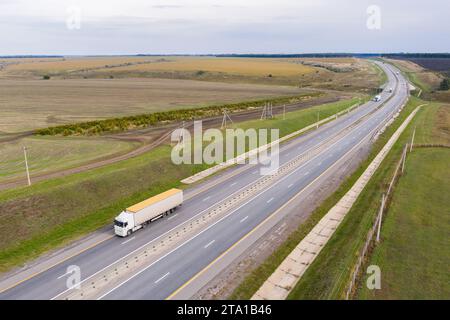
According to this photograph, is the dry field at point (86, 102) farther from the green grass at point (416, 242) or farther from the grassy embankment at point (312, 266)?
the green grass at point (416, 242)

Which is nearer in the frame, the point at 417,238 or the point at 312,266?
the point at 312,266

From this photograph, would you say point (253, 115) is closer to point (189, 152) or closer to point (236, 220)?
point (189, 152)

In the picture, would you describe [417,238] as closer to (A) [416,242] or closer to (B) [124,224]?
(A) [416,242]

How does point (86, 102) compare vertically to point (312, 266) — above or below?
above
